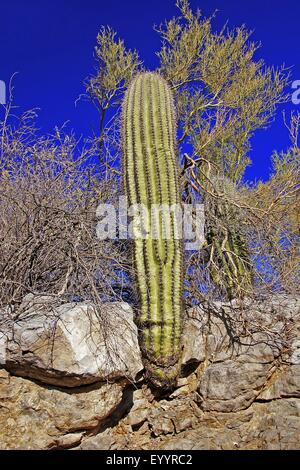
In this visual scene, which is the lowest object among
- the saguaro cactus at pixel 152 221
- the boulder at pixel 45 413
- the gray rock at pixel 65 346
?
the boulder at pixel 45 413

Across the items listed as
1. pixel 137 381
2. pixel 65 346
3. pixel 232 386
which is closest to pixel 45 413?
pixel 65 346

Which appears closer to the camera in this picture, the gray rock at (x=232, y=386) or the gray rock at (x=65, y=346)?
the gray rock at (x=65, y=346)

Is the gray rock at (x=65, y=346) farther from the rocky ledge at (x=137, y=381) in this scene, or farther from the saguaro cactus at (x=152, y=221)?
the saguaro cactus at (x=152, y=221)

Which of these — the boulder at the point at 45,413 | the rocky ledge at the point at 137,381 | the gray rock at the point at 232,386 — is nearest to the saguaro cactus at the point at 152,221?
the rocky ledge at the point at 137,381

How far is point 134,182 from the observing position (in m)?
4.54

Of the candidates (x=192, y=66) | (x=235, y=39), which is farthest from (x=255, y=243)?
(x=235, y=39)

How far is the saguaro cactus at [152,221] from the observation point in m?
4.13

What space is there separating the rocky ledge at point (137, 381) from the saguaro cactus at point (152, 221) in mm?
176

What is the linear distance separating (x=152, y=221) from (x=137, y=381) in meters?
1.36

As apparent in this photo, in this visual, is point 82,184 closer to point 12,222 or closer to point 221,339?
point 12,222

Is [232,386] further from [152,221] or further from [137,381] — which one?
[152,221]

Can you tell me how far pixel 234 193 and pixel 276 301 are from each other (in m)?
1.27

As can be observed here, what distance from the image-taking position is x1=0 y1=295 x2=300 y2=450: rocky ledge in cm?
354

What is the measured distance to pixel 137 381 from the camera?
161 inches
